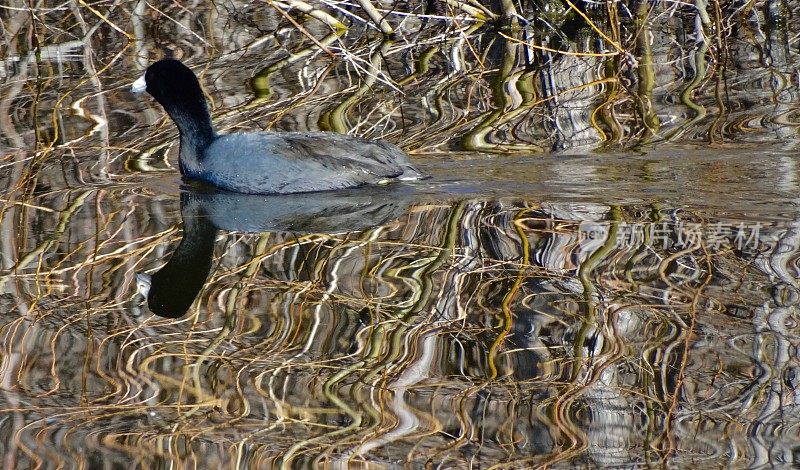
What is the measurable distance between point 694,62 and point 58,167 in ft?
14.6

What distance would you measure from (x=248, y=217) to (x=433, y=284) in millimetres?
1531

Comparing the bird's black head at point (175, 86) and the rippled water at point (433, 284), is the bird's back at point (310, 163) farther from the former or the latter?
the bird's black head at point (175, 86)

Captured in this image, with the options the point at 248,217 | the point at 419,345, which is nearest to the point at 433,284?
the point at 419,345

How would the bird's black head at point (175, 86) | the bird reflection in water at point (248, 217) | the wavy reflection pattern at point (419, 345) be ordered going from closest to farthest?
the wavy reflection pattern at point (419, 345)
the bird reflection in water at point (248, 217)
the bird's black head at point (175, 86)

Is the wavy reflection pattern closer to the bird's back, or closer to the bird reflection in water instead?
the bird reflection in water

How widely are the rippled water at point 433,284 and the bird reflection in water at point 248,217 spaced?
0.02m

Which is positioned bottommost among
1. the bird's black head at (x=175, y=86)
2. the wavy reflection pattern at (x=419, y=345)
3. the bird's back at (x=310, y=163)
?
the wavy reflection pattern at (x=419, y=345)

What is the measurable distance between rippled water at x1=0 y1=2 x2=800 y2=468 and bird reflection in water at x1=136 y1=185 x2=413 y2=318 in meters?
0.02

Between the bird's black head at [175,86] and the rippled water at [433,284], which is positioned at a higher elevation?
the bird's black head at [175,86]

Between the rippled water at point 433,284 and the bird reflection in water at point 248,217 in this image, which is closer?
the rippled water at point 433,284

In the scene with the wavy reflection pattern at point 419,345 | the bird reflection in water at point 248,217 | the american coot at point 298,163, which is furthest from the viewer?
the american coot at point 298,163

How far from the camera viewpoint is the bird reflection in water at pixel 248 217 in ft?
16.1

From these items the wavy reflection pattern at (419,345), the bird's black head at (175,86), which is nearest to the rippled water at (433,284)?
the wavy reflection pattern at (419,345)

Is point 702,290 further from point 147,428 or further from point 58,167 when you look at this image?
point 58,167
